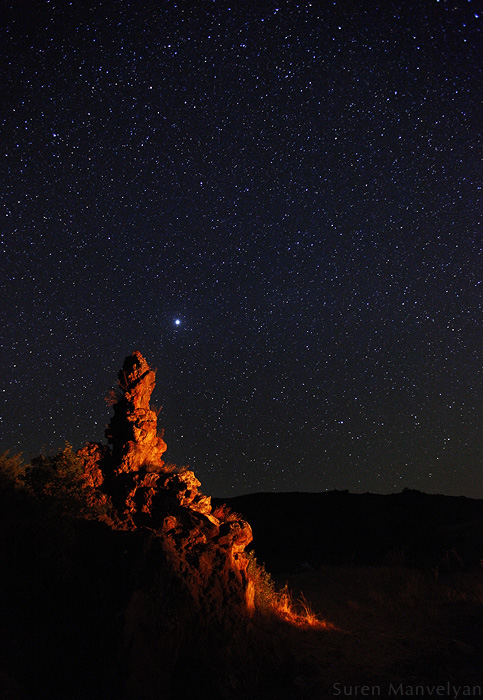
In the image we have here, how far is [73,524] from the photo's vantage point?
7.11 m

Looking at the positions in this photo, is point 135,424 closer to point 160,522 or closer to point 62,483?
point 62,483

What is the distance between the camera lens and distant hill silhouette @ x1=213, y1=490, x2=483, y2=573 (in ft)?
63.8

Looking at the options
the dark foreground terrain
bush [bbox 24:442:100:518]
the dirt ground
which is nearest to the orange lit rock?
the dark foreground terrain

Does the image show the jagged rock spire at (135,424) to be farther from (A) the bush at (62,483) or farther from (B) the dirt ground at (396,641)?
(B) the dirt ground at (396,641)

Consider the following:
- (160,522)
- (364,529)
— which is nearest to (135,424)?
(160,522)

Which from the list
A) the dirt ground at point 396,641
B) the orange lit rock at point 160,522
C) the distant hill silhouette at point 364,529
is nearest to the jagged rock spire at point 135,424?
the orange lit rock at point 160,522

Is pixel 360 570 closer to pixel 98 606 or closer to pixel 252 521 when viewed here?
pixel 98 606

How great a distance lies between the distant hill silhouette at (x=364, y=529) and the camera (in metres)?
19.4

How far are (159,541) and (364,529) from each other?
86.2ft

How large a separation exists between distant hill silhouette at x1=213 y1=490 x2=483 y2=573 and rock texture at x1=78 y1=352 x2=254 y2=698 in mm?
12850

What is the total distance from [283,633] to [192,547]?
261 centimetres

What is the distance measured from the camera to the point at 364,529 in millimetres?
29062

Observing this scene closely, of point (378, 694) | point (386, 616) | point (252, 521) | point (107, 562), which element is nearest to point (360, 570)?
point (386, 616)

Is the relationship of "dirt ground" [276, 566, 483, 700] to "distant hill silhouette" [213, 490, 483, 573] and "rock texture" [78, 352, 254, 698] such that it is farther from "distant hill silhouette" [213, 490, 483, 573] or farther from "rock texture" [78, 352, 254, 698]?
"distant hill silhouette" [213, 490, 483, 573]
